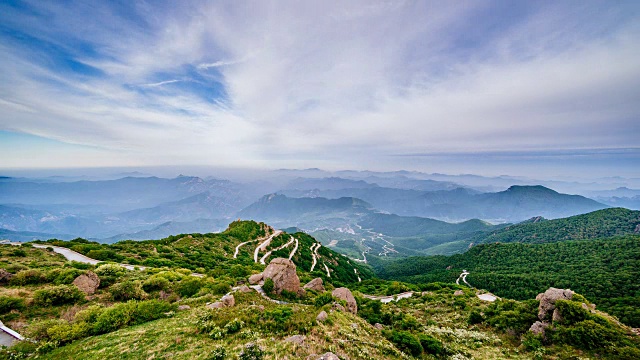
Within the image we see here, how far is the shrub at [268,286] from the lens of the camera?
25859 millimetres

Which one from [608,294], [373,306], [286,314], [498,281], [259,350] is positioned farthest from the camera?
[498,281]

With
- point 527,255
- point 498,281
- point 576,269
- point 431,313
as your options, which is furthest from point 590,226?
point 431,313

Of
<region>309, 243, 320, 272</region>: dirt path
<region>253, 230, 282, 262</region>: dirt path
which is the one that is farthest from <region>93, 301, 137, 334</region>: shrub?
<region>309, 243, 320, 272</region>: dirt path

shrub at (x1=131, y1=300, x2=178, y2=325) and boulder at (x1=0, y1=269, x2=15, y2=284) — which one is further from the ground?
boulder at (x1=0, y1=269, x2=15, y2=284)

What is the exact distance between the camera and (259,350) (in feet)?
42.7

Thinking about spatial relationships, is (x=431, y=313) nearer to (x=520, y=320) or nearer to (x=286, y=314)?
(x=520, y=320)

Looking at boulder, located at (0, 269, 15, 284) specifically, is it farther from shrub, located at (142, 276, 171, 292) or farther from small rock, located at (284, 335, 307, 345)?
small rock, located at (284, 335, 307, 345)

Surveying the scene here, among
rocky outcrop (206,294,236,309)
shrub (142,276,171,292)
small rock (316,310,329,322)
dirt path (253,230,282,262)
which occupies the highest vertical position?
small rock (316,310,329,322)

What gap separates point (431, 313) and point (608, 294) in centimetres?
6228

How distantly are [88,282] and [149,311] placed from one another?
844 cm

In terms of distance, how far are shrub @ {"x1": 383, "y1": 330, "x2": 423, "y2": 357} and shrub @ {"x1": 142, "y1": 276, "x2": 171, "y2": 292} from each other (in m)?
23.6

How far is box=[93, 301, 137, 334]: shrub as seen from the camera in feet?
52.3

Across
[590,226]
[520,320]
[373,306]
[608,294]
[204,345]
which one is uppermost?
[204,345]

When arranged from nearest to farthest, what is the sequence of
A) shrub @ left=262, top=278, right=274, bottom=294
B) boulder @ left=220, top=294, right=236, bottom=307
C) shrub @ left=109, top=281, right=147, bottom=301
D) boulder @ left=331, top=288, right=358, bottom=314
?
boulder @ left=220, top=294, right=236, bottom=307, shrub @ left=109, top=281, right=147, bottom=301, boulder @ left=331, top=288, right=358, bottom=314, shrub @ left=262, top=278, right=274, bottom=294
